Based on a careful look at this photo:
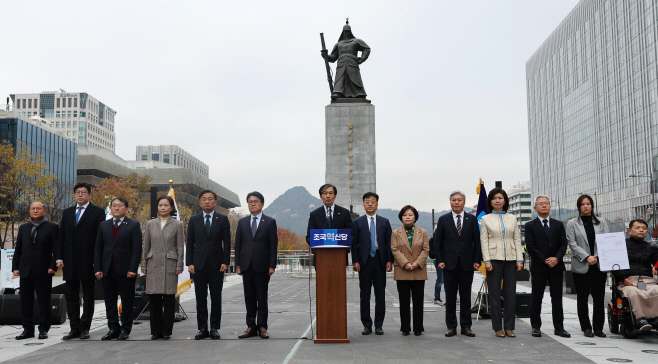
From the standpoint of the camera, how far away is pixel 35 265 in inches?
304

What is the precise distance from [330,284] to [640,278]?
4011 millimetres

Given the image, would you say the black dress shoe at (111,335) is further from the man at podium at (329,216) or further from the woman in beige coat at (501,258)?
the woman in beige coat at (501,258)

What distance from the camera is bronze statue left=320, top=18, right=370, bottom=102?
71.2 ft

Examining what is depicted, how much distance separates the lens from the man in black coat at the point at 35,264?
7703 millimetres

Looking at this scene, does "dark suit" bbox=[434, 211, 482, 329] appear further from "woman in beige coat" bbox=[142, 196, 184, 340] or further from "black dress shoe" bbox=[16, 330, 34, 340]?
"black dress shoe" bbox=[16, 330, 34, 340]

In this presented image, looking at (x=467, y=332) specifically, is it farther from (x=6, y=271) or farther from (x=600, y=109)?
(x=600, y=109)

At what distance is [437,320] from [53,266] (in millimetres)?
5882

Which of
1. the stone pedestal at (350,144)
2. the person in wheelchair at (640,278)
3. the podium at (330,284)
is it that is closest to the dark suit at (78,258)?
the podium at (330,284)

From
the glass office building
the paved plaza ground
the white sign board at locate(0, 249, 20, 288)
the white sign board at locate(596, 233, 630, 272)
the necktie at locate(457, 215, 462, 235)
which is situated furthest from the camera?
the glass office building

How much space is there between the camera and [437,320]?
9219 mm

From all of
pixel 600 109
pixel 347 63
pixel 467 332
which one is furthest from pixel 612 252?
pixel 600 109

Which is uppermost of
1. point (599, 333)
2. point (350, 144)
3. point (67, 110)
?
point (67, 110)

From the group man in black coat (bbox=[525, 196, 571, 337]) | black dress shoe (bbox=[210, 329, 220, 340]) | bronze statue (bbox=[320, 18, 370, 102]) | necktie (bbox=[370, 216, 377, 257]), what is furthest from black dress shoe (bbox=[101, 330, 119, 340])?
bronze statue (bbox=[320, 18, 370, 102])

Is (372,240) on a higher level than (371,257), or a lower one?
higher
